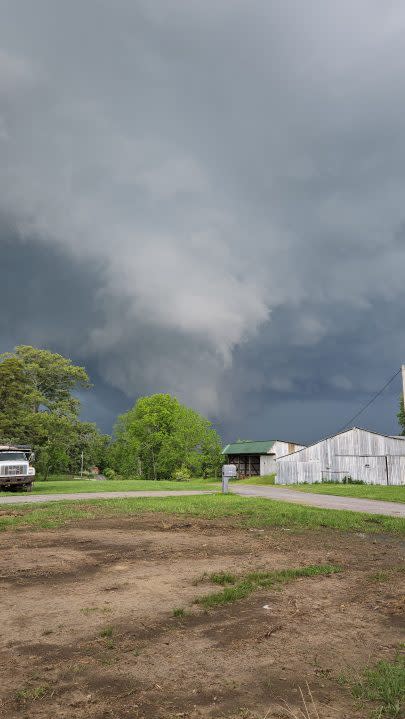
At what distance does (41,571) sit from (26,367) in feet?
118

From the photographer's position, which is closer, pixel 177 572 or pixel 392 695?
pixel 392 695

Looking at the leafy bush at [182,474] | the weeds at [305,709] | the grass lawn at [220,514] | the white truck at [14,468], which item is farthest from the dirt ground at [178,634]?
the leafy bush at [182,474]

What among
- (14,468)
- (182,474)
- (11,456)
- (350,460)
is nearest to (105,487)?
(14,468)

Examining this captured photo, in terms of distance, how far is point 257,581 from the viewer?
7.36 metres

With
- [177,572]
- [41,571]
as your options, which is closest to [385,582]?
[177,572]

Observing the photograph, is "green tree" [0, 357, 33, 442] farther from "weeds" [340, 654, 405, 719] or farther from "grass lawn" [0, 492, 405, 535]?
"weeds" [340, 654, 405, 719]

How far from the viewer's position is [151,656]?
15.2ft

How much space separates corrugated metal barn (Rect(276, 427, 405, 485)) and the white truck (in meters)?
26.7

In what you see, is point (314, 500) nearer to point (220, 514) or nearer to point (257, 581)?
point (220, 514)

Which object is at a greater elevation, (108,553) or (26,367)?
(26,367)

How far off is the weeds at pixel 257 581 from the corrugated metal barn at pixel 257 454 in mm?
58797

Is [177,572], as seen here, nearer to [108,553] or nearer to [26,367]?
[108,553]

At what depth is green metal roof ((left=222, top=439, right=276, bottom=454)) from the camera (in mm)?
68000

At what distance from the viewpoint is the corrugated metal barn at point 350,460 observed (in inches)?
1651
